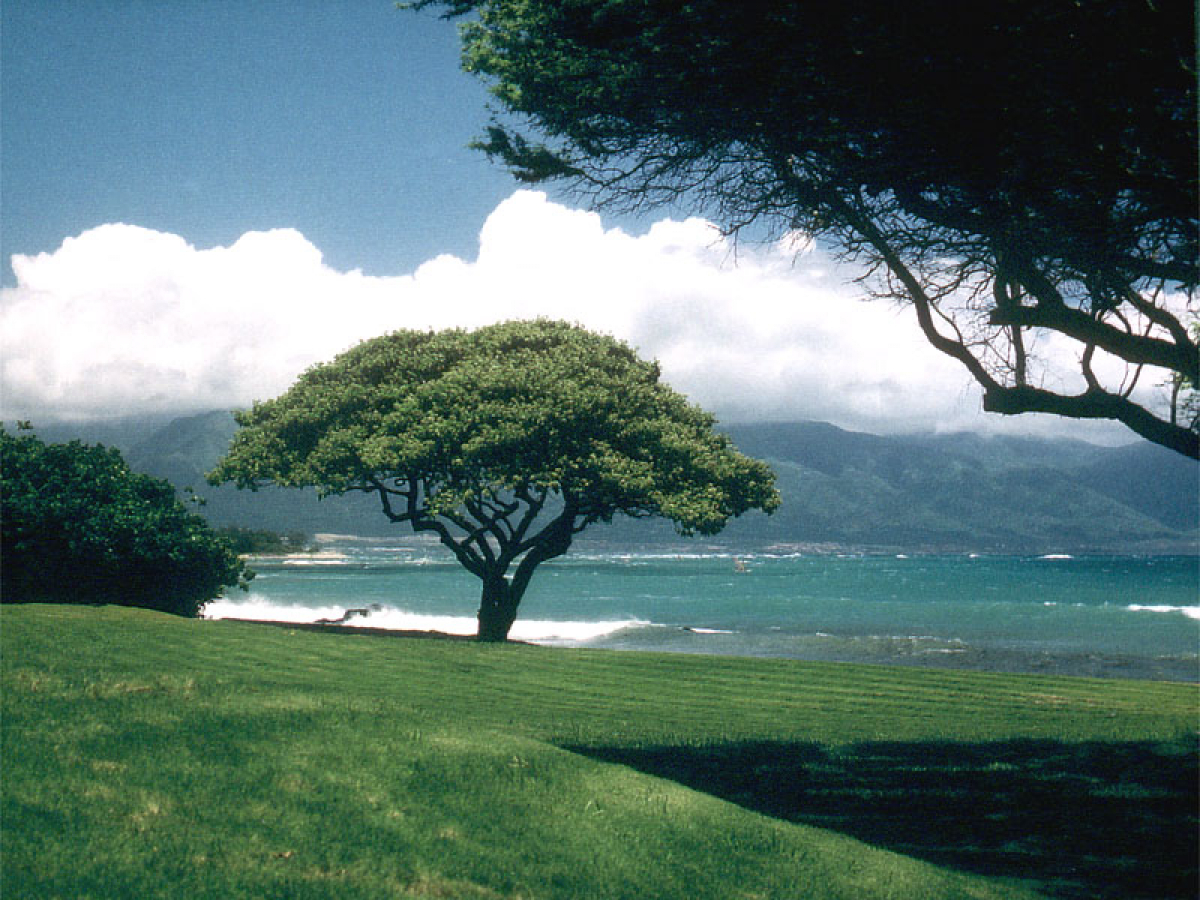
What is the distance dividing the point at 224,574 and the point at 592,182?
2306 centimetres

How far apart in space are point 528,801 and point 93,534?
2332 cm

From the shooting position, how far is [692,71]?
9953 millimetres

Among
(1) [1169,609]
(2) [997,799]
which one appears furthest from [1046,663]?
(1) [1169,609]

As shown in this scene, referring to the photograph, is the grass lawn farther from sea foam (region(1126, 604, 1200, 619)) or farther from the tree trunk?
sea foam (region(1126, 604, 1200, 619))

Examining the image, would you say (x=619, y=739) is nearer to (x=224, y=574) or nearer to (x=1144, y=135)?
(x=1144, y=135)

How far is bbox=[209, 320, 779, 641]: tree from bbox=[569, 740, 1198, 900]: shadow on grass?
14104 millimetres

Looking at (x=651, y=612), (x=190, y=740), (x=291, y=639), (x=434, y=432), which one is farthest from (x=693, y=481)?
(x=651, y=612)

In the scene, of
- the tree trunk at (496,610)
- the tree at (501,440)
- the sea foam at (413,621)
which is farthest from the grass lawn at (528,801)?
the sea foam at (413,621)

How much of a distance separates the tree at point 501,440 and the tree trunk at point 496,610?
4cm

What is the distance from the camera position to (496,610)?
31422 millimetres

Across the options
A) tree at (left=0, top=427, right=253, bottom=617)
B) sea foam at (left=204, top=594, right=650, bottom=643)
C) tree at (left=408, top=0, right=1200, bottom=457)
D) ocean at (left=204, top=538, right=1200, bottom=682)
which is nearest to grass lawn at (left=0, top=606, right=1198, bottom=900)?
tree at (left=408, top=0, right=1200, bottom=457)

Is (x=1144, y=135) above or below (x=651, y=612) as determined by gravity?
above

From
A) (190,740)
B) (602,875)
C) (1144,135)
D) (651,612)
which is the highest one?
(1144,135)

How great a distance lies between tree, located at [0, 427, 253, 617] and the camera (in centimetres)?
2688
